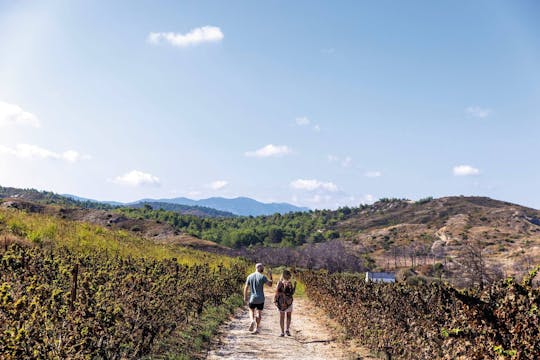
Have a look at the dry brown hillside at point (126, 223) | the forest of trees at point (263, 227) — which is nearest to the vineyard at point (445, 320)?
the dry brown hillside at point (126, 223)

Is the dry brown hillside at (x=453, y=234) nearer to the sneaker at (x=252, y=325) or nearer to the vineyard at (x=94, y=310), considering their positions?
the sneaker at (x=252, y=325)

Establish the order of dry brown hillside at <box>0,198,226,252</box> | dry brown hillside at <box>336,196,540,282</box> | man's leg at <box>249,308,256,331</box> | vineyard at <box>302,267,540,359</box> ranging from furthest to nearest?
dry brown hillside at <box>336,196,540,282</box> < dry brown hillside at <box>0,198,226,252</box> < man's leg at <box>249,308,256,331</box> < vineyard at <box>302,267,540,359</box>

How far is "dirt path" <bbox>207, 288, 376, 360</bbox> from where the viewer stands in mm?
10188

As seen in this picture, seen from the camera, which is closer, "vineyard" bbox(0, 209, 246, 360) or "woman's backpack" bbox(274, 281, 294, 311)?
"vineyard" bbox(0, 209, 246, 360)

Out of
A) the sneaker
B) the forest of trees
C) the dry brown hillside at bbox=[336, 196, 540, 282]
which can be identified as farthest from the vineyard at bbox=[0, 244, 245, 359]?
the forest of trees

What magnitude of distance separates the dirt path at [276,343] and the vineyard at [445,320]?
72cm

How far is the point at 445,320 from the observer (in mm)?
8188

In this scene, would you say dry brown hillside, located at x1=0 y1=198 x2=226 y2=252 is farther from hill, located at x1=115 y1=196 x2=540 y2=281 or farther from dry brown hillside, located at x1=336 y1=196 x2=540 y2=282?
dry brown hillside, located at x1=336 y1=196 x2=540 y2=282

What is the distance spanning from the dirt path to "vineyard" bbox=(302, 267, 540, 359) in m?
0.72

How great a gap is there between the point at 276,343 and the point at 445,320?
15.1ft

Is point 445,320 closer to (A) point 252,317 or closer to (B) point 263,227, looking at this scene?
(A) point 252,317

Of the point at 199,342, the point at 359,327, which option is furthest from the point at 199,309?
the point at 359,327

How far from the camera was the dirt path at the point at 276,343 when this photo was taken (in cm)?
1019

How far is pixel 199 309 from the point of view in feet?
46.1
